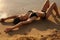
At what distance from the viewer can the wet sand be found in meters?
4.59

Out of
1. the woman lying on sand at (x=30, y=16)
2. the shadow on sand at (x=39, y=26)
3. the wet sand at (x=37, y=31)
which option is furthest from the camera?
the woman lying on sand at (x=30, y=16)

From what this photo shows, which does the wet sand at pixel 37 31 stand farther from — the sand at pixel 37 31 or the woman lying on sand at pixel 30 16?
the woman lying on sand at pixel 30 16

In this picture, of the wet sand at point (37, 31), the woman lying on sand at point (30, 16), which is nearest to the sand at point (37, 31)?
the wet sand at point (37, 31)

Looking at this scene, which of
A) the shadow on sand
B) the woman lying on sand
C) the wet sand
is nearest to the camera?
the wet sand

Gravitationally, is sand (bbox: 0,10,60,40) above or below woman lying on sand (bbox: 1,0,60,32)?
below

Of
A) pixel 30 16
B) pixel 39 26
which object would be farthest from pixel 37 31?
pixel 30 16

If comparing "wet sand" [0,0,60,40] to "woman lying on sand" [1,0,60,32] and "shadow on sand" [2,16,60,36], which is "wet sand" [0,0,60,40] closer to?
"shadow on sand" [2,16,60,36]

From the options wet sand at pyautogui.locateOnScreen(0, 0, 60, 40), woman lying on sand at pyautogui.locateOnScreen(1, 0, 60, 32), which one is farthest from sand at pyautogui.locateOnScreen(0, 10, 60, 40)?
woman lying on sand at pyautogui.locateOnScreen(1, 0, 60, 32)

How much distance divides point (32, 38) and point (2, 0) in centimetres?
328

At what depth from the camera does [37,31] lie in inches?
197

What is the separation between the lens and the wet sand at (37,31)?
15.1ft

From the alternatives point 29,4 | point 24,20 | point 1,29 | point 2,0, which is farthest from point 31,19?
point 2,0

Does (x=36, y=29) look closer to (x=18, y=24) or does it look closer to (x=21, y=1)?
(x=18, y=24)

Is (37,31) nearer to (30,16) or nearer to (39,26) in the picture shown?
(39,26)
